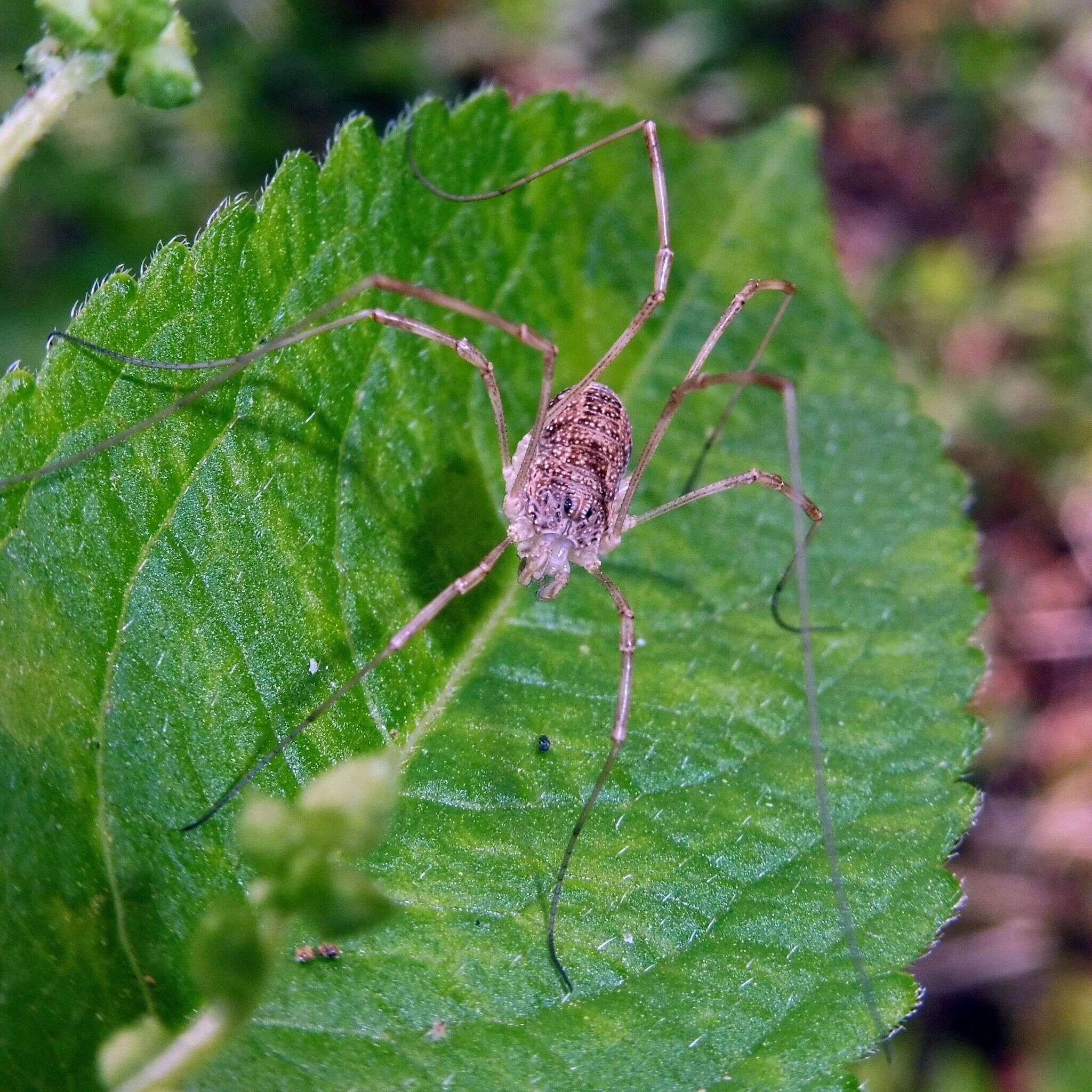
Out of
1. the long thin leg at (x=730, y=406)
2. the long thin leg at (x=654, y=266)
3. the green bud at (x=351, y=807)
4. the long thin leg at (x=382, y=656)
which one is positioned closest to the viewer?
the green bud at (x=351, y=807)

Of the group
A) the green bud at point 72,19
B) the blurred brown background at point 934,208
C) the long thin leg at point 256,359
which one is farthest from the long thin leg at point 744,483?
the blurred brown background at point 934,208

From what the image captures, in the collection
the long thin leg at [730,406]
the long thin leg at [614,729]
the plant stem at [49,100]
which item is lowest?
the long thin leg at [614,729]

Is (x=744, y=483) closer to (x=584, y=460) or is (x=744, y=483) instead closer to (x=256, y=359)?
(x=584, y=460)

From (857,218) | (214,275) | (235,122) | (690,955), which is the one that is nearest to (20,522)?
(214,275)

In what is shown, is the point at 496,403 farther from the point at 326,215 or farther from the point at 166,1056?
the point at 166,1056

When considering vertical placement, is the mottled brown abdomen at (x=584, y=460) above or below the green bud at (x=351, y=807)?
above

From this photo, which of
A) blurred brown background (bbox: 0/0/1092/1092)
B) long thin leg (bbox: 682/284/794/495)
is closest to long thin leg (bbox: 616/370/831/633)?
long thin leg (bbox: 682/284/794/495)

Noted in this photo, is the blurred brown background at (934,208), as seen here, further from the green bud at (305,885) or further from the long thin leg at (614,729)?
the green bud at (305,885)
